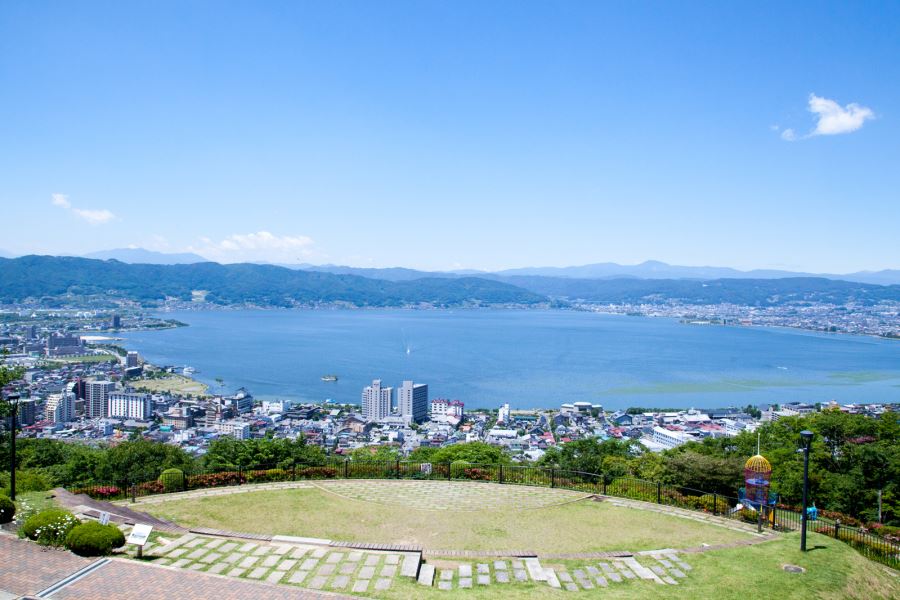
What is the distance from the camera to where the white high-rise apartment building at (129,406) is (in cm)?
4281

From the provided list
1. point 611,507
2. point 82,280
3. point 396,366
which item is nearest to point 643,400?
point 396,366

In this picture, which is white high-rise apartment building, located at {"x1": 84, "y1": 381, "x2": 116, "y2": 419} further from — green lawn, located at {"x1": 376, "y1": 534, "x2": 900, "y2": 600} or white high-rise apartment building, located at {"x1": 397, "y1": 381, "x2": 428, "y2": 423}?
green lawn, located at {"x1": 376, "y1": 534, "x2": 900, "y2": 600}

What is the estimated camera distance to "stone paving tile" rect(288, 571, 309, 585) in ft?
19.9

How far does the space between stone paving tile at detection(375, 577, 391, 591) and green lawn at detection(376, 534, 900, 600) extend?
90mm

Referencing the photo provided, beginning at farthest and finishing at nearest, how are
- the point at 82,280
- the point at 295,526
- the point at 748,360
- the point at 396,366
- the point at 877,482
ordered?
the point at 82,280, the point at 748,360, the point at 396,366, the point at 877,482, the point at 295,526

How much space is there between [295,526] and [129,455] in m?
9.23

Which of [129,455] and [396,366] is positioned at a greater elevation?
[129,455]

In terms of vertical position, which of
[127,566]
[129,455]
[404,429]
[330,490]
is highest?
[127,566]

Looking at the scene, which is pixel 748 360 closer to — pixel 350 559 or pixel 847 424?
pixel 847 424

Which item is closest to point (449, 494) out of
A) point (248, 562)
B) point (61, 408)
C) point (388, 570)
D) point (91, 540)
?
point (388, 570)

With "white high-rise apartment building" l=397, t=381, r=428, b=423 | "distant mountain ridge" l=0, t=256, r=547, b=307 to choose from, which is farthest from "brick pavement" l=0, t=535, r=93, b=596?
"distant mountain ridge" l=0, t=256, r=547, b=307

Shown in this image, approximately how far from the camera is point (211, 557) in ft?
21.7

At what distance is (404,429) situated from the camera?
3972 centimetres

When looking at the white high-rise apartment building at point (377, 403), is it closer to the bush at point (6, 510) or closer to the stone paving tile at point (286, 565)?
the bush at point (6, 510)
